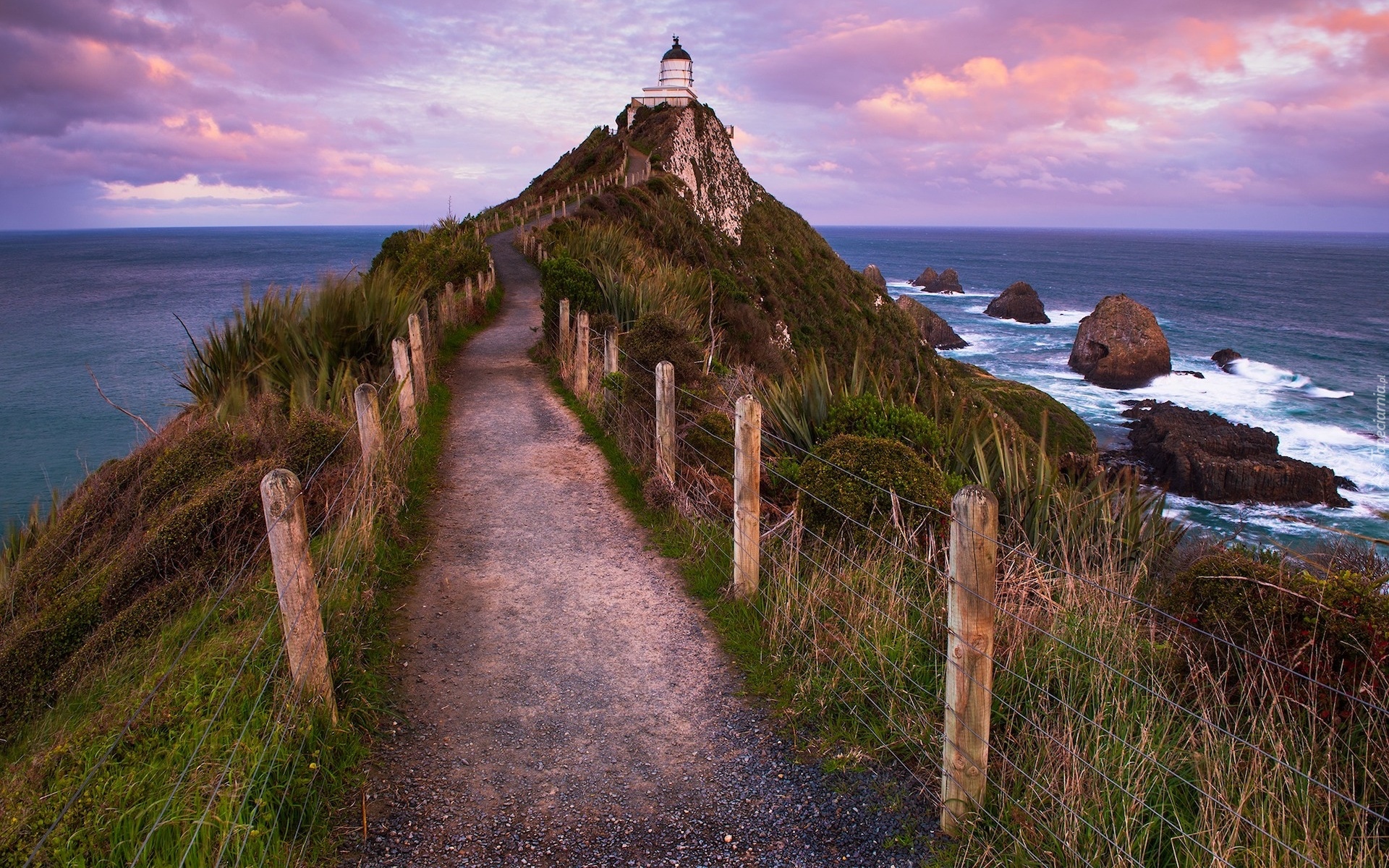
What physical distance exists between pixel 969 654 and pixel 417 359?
9317 mm

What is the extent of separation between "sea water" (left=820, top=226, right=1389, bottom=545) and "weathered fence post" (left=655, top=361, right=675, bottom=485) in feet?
14.7

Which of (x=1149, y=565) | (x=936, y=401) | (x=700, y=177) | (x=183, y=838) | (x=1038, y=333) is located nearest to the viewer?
(x=183, y=838)

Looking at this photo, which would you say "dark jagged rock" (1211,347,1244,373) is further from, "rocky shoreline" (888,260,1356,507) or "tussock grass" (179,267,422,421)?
"tussock grass" (179,267,422,421)

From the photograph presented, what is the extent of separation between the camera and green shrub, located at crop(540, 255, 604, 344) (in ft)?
48.6

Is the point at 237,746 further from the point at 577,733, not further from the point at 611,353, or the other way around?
the point at 611,353

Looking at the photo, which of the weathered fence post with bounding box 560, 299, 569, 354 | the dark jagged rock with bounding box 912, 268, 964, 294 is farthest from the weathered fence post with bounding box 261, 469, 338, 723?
the dark jagged rock with bounding box 912, 268, 964, 294

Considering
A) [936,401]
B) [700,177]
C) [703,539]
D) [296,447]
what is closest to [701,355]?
[936,401]

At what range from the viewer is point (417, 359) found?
36.6 feet

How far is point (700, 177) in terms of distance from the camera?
5209 cm

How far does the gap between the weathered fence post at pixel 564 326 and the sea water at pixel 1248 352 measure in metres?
9.56

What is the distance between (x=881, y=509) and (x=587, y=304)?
990 cm

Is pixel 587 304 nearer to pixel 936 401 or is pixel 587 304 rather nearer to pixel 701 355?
pixel 701 355

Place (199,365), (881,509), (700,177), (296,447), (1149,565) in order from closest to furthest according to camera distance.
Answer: (881,509) < (1149,565) < (296,447) < (199,365) < (700,177)

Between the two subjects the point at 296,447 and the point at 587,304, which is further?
the point at 587,304
